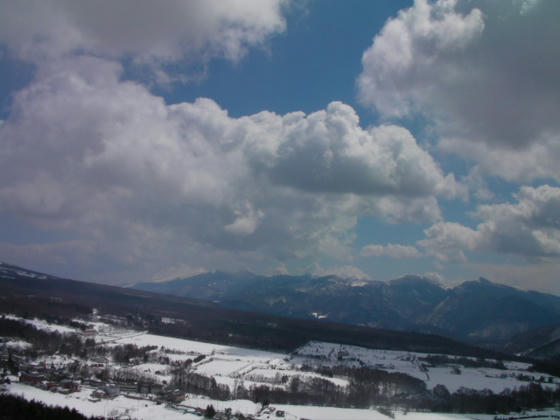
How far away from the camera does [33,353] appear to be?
76188 millimetres

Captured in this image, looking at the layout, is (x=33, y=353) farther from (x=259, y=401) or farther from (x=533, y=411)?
(x=533, y=411)

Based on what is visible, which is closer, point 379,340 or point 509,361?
point 509,361

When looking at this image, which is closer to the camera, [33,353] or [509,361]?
[33,353]

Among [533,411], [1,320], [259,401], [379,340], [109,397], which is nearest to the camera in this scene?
[109,397]

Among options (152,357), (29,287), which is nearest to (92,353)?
(152,357)

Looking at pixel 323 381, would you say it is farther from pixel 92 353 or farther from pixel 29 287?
pixel 29 287

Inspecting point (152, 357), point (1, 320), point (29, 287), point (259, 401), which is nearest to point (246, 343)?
point (152, 357)

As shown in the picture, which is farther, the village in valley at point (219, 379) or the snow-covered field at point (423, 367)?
the snow-covered field at point (423, 367)

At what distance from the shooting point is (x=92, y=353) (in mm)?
86125

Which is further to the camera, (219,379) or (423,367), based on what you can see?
(423,367)

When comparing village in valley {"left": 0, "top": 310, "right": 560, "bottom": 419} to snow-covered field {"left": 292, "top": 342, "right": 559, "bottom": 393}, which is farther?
snow-covered field {"left": 292, "top": 342, "right": 559, "bottom": 393}

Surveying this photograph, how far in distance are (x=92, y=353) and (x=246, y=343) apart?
57.4 meters

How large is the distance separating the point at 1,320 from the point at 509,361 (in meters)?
143

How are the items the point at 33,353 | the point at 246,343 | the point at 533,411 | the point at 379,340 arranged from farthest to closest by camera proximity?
the point at 379,340 → the point at 246,343 → the point at 33,353 → the point at 533,411
